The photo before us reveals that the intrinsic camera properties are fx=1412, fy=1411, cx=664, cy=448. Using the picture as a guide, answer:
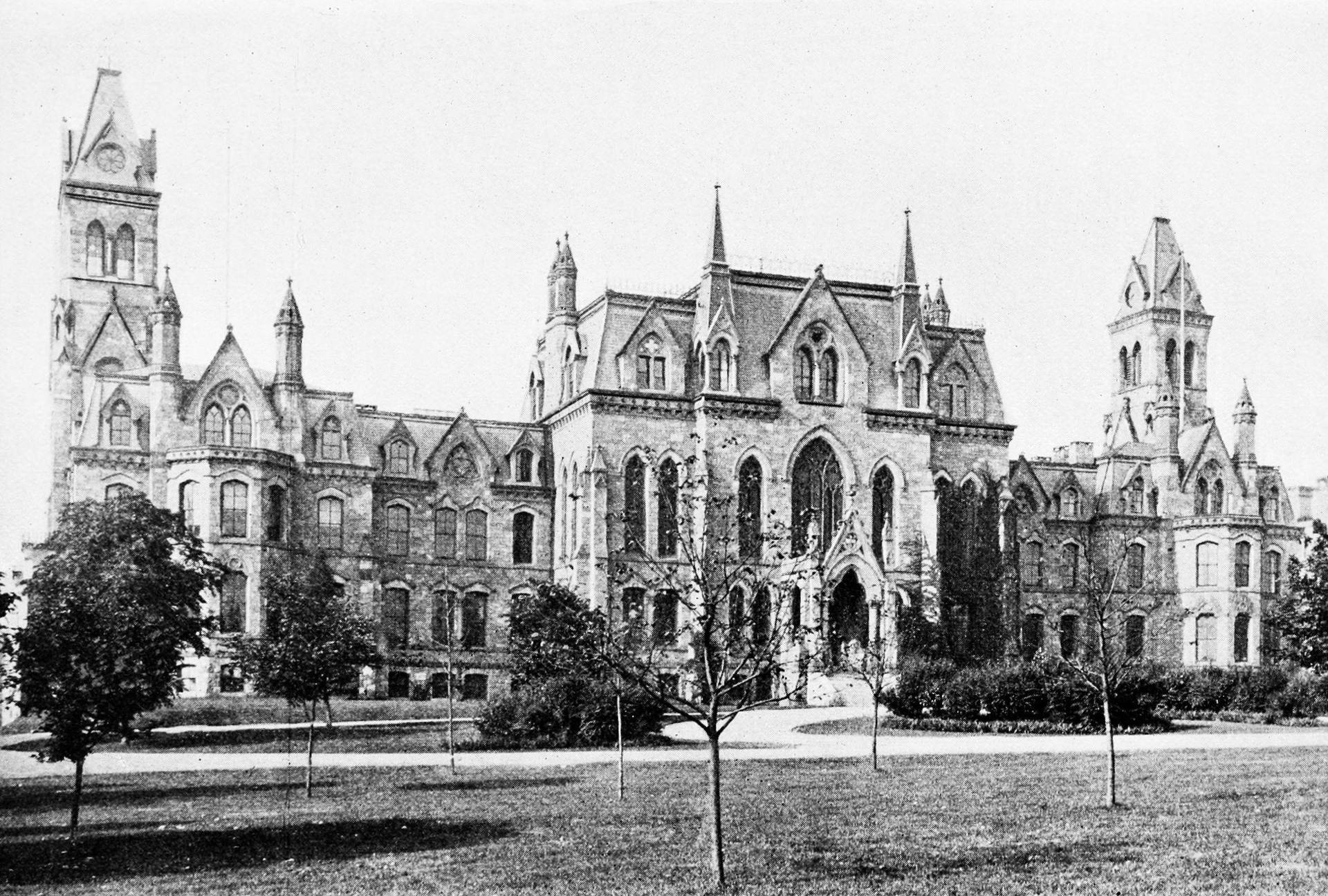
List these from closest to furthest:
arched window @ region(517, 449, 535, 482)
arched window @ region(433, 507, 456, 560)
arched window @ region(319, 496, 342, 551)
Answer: arched window @ region(319, 496, 342, 551), arched window @ region(433, 507, 456, 560), arched window @ region(517, 449, 535, 482)

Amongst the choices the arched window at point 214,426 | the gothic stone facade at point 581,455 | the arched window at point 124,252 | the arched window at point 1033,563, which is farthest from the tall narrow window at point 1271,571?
the arched window at point 124,252

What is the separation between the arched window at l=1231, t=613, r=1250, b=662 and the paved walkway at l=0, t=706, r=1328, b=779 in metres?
29.2

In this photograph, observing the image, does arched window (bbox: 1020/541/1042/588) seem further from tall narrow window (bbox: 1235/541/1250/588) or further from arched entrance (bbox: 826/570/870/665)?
arched entrance (bbox: 826/570/870/665)

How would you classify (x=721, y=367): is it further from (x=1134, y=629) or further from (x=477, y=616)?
(x=1134, y=629)

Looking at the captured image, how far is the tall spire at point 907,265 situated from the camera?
6034 centimetres

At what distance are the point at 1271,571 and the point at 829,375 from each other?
90.3 ft

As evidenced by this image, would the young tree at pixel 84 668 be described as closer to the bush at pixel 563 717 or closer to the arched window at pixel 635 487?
Answer: the bush at pixel 563 717

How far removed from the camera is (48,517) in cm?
6250

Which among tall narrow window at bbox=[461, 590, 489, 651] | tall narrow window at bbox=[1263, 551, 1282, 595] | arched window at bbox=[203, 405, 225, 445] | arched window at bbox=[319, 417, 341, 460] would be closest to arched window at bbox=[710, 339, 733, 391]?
tall narrow window at bbox=[461, 590, 489, 651]

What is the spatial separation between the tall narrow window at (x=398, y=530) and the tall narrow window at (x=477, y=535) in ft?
8.25

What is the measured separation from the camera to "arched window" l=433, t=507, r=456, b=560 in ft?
194

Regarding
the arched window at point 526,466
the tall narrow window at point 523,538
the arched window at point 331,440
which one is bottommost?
the tall narrow window at point 523,538

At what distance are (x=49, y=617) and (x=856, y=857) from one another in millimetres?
12070

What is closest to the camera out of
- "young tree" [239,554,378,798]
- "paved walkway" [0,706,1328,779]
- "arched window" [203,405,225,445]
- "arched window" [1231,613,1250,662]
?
"young tree" [239,554,378,798]
